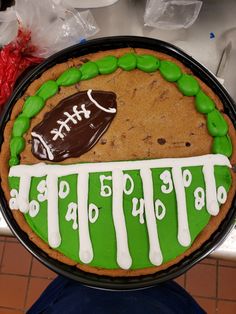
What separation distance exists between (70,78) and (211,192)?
0.34m

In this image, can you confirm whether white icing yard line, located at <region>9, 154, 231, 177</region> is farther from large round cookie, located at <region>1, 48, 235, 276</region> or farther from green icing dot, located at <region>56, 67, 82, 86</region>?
green icing dot, located at <region>56, 67, 82, 86</region>

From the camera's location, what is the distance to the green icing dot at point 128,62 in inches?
35.8

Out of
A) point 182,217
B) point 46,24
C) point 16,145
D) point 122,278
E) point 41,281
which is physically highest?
point 46,24

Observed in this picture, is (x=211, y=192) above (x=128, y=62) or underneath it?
underneath

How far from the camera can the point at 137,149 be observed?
2.91 feet

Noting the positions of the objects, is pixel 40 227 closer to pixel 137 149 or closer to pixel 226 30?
pixel 137 149

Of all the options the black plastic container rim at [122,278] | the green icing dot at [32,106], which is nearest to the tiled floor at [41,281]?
the black plastic container rim at [122,278]

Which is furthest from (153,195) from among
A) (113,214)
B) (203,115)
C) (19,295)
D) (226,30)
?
(19,295)

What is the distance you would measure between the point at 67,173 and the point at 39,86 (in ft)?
0.62

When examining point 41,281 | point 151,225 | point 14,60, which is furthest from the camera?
point 41,281

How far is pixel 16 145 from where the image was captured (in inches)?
35.0

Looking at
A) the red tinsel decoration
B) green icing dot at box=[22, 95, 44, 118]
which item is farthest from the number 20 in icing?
the red tinsel decoration

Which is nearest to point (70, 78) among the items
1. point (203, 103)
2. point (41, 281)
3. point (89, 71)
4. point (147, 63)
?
point (89, 71)

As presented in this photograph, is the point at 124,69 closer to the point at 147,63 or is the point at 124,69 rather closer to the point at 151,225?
the point at 147,63
